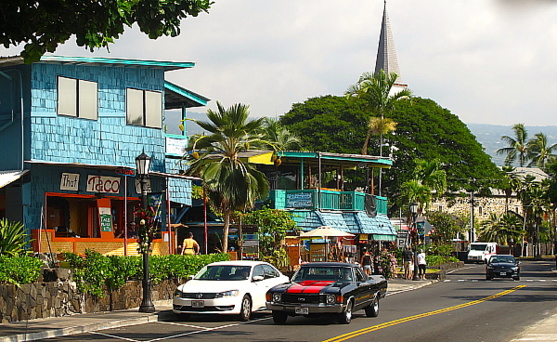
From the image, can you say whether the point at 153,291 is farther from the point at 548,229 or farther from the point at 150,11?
the point at 548,229

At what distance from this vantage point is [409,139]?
246 feet

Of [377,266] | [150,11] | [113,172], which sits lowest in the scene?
[377,266]

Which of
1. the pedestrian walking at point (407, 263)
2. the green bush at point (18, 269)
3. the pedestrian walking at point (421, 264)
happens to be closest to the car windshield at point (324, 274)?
the green bush at point (18, 269)

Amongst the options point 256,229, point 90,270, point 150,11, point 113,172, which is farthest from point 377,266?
point 150,11

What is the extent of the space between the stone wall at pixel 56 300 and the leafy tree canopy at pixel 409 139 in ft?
165

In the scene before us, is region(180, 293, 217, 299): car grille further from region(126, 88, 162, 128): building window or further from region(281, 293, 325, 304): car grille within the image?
region(126, 88, 162, 128): building window

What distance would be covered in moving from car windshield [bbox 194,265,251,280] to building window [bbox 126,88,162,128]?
9.86 metres

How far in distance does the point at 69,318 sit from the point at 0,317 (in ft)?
5.91

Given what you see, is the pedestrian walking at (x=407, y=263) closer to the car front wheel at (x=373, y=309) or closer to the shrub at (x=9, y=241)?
the car front wheel at (x=373, y=309)

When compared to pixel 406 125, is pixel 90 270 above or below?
below

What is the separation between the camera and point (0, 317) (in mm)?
20281

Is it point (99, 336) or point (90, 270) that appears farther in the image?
point (90, 270)

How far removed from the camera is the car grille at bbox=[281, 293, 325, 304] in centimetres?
2019

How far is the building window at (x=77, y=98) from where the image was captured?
94.7 ft
